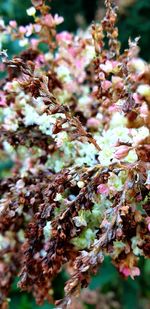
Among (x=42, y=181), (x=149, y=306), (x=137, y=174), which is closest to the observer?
(x=137, y=174)

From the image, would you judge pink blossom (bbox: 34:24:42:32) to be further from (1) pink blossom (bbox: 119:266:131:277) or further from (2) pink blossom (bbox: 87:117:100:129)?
(1) pink blossom (bbox: 119:266:131:277)

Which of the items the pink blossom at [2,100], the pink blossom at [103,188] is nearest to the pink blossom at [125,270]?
the pink blossom at [103,188]

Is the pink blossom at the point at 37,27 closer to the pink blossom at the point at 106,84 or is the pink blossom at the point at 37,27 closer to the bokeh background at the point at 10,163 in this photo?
the pink blossom at the point at 106,84

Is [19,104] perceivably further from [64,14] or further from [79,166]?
[64,14]

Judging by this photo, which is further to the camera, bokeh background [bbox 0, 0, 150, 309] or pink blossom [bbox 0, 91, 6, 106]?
bokeh background [bbox 0, 0, 150, 309]

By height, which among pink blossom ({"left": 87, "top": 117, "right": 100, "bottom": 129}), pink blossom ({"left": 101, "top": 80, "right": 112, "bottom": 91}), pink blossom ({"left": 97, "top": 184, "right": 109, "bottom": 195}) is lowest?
pink blossom ({"left": 97, "top": 184, "right": 109, "bottom": 195})

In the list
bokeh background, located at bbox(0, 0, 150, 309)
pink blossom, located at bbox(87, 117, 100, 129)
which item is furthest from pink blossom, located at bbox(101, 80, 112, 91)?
bokeh background, located at bbox(0, 0, 150, 309)

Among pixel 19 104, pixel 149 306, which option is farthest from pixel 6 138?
pixel 149 306

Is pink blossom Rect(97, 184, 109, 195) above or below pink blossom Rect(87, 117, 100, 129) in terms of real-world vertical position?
below

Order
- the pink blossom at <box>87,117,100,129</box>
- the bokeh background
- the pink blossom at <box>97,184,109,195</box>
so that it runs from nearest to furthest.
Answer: the pink blossom at <box>97,184,109,195</box> → the pink blossom at <box>87,117,100,129</box> → the bokeh background
